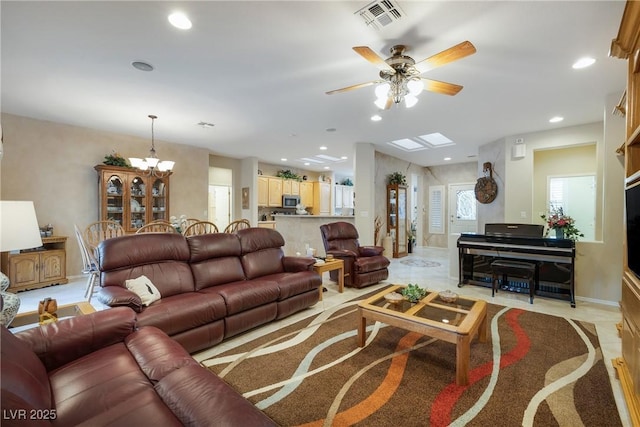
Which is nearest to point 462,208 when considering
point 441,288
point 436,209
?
point 436,209

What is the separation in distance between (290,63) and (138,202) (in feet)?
15.3

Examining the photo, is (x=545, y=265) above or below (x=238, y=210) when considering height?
below

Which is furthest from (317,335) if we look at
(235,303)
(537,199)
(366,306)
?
(537,199)

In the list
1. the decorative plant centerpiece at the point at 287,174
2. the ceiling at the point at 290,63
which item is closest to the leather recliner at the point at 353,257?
the ceiling at the point at 290,63

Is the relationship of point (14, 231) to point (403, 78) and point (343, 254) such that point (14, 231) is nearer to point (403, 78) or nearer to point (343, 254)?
Result: point (403, 78)

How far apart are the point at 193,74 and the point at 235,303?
2512 millimetres

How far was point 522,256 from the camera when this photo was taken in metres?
4.21

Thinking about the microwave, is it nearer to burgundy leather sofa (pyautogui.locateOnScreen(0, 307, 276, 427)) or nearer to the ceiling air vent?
the ceiling air vent

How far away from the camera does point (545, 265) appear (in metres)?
4.05

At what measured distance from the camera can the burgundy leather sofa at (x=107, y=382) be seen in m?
1.06

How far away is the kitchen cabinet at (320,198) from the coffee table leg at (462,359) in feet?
26.5

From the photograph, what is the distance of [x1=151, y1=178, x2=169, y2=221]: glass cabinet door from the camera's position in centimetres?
593

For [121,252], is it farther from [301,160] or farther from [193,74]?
[301,160]

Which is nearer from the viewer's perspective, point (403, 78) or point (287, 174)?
point (403, 78)
